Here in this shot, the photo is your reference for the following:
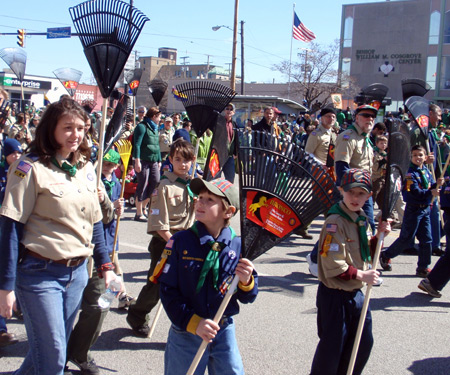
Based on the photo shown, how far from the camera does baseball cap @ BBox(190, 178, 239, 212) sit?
286cm

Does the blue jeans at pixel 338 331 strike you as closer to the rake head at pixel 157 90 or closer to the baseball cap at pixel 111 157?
the baseball cap at pixel 111 157

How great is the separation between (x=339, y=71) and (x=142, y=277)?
4367 cm

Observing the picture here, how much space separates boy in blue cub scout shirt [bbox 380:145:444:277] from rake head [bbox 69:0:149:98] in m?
4.43

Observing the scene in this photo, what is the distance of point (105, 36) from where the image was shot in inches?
158

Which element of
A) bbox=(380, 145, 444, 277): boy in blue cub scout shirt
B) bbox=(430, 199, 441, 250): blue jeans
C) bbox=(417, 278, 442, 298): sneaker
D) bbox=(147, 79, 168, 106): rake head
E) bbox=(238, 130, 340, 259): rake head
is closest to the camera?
bbox=(238, 130, 340, 259): rake head

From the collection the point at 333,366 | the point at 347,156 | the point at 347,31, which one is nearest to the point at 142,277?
the point at 347,156

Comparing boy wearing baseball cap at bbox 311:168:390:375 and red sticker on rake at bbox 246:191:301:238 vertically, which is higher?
red sticker on rake at bbox 246:191:301:238

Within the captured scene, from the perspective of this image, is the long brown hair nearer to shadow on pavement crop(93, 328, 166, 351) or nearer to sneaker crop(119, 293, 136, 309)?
shadow on pavement crop(93, 328, 166, 351)

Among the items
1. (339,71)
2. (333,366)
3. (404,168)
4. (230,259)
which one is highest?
(339,71)

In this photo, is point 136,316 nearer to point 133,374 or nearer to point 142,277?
point 133,374

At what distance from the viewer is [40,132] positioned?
9.98ft

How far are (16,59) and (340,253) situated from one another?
12538 mm

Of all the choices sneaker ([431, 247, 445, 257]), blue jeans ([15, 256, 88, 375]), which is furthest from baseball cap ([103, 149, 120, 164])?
sneaker ([431, 247, 445, 257])

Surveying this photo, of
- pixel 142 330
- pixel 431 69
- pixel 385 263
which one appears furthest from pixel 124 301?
pixel 431 69
